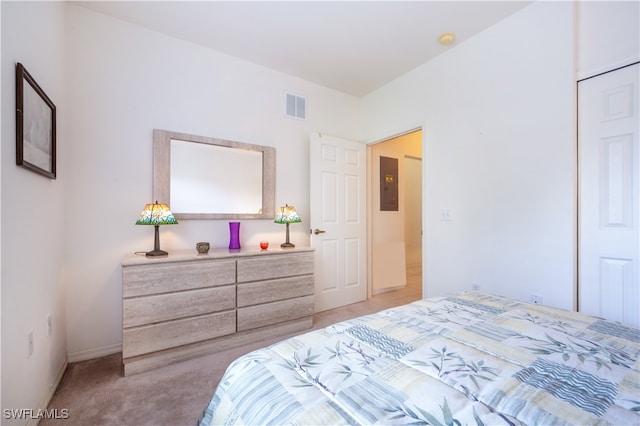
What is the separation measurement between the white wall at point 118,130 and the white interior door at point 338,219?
829 mm

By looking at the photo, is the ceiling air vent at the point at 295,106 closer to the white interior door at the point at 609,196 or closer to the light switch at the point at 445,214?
the light switch at the point at 445,214

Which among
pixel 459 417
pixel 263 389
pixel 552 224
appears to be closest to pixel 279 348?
pixel 263 389

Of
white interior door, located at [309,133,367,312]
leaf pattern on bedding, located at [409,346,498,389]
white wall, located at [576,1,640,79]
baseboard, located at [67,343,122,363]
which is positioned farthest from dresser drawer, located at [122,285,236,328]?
white wall, located at [576,1,640,79]

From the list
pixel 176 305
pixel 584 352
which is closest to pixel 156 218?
pixel 176 305

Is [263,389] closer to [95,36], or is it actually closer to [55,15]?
[55,15]

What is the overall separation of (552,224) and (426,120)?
1.52m

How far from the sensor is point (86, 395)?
5.66 feet

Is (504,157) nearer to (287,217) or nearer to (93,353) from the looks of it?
(287,217)

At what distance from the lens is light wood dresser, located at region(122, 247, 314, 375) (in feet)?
6.43

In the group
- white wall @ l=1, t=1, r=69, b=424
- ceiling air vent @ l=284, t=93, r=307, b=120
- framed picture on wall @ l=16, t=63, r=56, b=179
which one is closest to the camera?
white wall @ l=1, t=1, r=69, b=424

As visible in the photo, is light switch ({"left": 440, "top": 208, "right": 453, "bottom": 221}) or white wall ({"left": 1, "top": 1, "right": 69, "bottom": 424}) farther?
light switch ({"left": 440, "top": 208, "right": 453, "bottom": 221})

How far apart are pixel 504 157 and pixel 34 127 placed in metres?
3.23

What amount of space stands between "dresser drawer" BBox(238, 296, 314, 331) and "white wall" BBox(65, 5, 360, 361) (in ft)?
2.47

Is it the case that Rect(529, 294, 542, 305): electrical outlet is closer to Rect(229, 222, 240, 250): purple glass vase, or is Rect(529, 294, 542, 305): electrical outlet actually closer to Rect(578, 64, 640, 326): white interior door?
Rect(578, 64, 640, 326): white interior door
